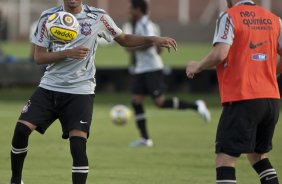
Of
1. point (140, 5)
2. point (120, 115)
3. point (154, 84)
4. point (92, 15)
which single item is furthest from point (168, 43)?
point (120, 115)

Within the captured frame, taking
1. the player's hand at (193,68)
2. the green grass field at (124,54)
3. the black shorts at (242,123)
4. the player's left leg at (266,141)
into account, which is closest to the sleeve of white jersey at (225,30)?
the player's hand at (193,68)

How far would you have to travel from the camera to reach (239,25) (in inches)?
328

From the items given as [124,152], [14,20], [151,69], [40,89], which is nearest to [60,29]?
[40,89]

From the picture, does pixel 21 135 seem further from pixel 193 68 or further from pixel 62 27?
→ pixel 193 68

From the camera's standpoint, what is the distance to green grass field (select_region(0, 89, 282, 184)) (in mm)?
11727

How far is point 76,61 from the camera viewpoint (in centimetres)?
970

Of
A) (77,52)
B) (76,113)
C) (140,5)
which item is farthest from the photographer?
(140,5)

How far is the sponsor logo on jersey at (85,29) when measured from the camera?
9.72 meters

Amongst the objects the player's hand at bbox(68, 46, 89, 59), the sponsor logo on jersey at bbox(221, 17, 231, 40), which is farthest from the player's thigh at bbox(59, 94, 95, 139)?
the sponsor logo on jersey at bbox(221, 17, 231, 40)

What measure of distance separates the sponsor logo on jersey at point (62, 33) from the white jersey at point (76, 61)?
0.19 meters

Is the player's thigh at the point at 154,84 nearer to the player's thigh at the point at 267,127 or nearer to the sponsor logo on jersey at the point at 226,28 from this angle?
the player's thigh at the point at 267,127

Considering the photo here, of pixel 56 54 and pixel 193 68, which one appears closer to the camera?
pixel 193 68

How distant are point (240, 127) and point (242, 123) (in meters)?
0.05

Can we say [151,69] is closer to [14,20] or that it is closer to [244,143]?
[244,143]
